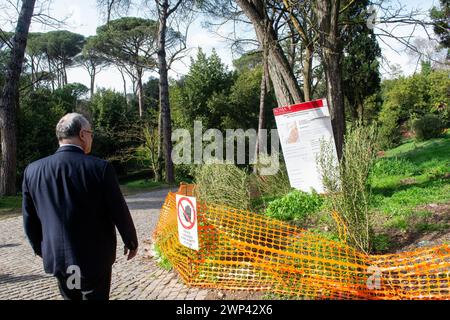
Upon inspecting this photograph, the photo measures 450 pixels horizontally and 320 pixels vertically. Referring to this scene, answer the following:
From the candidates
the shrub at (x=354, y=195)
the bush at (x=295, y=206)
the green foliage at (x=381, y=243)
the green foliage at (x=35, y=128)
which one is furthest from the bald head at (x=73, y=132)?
the green foliage at (x=35, y=128)

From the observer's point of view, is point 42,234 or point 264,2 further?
point 264,2

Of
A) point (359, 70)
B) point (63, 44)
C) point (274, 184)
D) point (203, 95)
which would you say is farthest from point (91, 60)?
point (274, 184)

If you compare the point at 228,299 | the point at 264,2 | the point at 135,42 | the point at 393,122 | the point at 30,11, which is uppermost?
the point at 135,42

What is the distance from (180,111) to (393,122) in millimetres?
12189

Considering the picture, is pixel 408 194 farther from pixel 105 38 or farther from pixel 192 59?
pixel 105 38

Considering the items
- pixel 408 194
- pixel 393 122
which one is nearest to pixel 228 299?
pixel 408 194

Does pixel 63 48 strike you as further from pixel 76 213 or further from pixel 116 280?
pixel 76 213

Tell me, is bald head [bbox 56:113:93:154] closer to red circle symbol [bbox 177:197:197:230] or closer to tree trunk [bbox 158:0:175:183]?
red circle symbol [bbox 177:197:197:230]

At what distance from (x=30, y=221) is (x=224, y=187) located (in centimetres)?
386

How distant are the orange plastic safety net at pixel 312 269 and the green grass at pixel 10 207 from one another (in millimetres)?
7400

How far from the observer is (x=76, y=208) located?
101 inches

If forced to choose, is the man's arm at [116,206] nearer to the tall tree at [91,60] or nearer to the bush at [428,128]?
the bush at [428,128]
